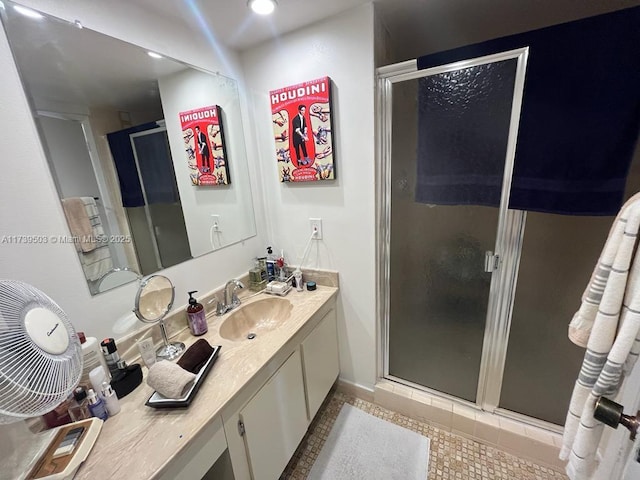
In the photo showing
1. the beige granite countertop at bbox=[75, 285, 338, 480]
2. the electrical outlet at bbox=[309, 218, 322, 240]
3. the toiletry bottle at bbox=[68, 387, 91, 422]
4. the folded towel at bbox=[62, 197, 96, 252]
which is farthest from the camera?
the electrical outlet at bbox=[309, 218, 322, 240]

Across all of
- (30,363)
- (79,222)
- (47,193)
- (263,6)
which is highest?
(263,6)

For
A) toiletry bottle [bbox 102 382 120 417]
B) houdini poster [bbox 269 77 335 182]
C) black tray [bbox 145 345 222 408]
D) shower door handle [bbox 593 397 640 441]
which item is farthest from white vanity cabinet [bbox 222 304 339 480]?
shower door handle [bbox 593 397 640 441]

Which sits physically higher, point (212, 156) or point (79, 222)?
point (212, 156)

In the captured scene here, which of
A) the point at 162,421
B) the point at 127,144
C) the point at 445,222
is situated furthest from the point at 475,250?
the point at 127,144

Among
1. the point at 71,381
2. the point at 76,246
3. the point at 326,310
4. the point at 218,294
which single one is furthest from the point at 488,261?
the point at 76,246

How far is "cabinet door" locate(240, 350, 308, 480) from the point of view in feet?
3.26

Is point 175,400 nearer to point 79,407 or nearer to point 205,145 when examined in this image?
point 79,407

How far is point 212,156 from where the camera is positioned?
4.70 ft

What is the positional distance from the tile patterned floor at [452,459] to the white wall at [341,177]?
36cm

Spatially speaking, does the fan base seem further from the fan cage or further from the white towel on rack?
the white towel on rack

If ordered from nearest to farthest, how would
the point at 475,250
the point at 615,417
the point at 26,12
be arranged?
the point at 615,417 < the point at 26,12 < the point at 475,250

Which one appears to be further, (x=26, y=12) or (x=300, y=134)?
(x=300, y=134)

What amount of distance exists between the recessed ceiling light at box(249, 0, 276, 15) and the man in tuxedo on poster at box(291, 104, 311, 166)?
41 cm

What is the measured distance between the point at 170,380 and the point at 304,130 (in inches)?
51.0
